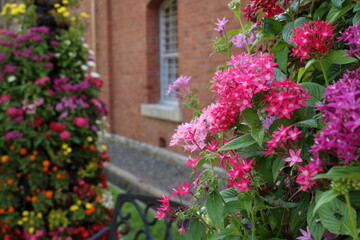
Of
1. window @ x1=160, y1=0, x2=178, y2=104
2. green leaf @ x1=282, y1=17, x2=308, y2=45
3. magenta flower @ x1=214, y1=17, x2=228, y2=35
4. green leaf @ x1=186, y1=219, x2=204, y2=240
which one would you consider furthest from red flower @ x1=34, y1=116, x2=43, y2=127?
window @ x1=160, y1=0, x2=178, y2=104

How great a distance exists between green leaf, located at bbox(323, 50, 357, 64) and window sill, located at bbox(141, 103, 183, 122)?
22.2 ft

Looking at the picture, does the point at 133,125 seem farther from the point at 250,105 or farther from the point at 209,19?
the point at 250,105

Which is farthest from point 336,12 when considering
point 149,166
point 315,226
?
point 149,166

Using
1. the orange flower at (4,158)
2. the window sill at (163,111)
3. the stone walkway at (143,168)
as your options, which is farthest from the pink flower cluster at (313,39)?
the window sill at (163,111)

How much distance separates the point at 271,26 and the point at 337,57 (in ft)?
0.74

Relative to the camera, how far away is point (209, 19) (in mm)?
6559

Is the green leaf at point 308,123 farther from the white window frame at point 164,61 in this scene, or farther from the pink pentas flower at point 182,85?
the white window frame at point 164,61

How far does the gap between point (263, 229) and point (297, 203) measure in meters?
0.12

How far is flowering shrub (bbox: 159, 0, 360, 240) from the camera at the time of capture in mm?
757

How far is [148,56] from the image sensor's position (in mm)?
9086

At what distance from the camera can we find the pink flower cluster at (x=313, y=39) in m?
0.91

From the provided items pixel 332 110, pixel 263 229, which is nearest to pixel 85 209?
pixel 263 229

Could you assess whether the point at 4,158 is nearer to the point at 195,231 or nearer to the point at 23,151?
the point at 23,151

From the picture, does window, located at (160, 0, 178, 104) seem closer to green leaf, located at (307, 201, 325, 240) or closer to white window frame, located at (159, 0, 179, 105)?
white window frame, located at (159, 0, 179, 105)
